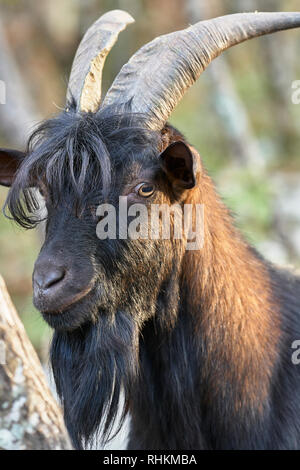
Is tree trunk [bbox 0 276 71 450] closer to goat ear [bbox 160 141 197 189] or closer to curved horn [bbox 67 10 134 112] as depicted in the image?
goat ear [bbox 160 141 197 189]

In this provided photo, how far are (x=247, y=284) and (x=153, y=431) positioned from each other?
1068 mm

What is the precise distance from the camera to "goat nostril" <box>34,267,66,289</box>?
11.8ft

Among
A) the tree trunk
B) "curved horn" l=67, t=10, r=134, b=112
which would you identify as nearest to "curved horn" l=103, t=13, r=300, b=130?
"curved horn" l=67, t=10, r=134, b=112

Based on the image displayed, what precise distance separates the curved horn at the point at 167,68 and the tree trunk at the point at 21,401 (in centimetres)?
136

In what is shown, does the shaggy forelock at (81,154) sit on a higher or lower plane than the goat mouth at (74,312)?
higher

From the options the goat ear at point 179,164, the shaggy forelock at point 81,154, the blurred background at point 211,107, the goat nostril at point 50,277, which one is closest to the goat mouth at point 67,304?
the goat nostril at point 50,277

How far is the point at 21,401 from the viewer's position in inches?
132

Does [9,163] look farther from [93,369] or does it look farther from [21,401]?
[21,401]

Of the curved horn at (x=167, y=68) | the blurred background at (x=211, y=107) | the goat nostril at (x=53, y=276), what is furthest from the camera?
the blurred background at (x=211, y=107)

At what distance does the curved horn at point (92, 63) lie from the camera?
4457 mm

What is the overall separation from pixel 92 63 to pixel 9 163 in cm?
82

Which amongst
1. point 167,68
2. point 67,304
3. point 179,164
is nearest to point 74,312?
point 67,304

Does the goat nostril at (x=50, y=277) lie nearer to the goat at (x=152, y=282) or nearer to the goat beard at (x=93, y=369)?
the goat at (x=152, y=282)

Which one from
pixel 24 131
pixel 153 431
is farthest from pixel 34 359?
pixel 24 131
